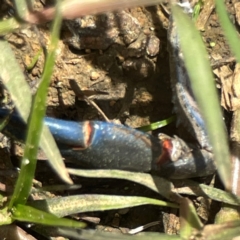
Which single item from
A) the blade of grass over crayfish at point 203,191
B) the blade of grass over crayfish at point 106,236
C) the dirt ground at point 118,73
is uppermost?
the dirt ground at point 118,73

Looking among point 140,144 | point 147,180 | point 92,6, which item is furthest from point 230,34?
point 147,180

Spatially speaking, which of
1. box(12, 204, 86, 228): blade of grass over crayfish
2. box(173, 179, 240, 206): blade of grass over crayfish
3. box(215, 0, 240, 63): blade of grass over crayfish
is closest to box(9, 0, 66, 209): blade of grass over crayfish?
box(12, 204, 86, 228): blade of grass over crayfish

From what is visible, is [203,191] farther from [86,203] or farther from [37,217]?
[37,217]

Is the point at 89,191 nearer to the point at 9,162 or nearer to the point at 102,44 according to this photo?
the point at 9,162

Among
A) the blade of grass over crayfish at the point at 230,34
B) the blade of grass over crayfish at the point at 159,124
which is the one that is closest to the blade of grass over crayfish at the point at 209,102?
the blade of grass over crayfish at the point at 230,34

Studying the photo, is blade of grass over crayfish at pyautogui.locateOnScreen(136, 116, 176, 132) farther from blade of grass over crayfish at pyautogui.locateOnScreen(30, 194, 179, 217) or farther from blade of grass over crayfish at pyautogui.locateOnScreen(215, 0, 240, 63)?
blade of grass over crayfish at pyautogui.locateOnScreen(215, 0, 240, 63)

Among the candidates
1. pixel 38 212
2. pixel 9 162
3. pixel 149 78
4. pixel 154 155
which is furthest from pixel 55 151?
pixel 149 78

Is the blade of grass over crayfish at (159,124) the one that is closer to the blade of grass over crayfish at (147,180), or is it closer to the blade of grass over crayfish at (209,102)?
the blade of grass over crayfish at (147,180)
